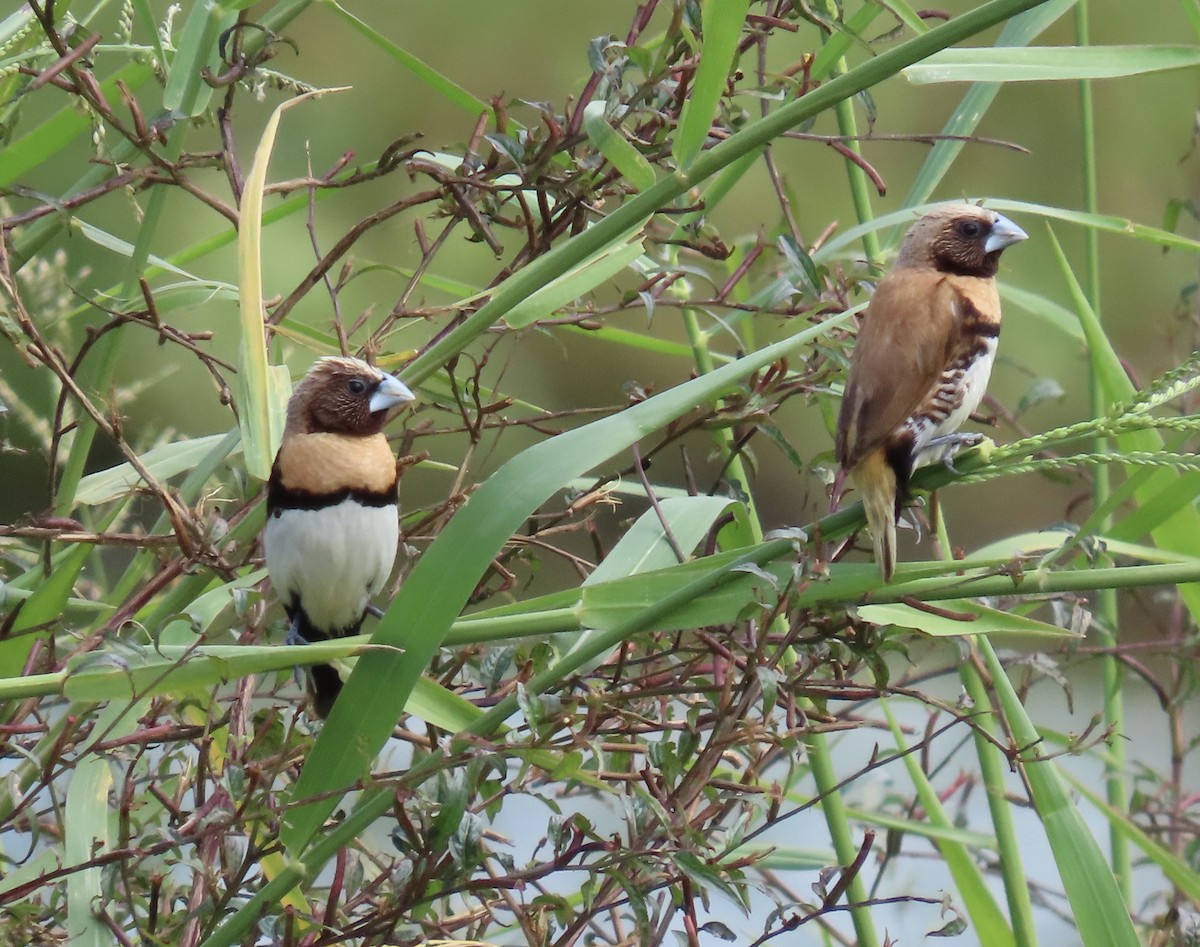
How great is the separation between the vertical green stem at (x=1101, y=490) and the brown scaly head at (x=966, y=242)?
92 mm

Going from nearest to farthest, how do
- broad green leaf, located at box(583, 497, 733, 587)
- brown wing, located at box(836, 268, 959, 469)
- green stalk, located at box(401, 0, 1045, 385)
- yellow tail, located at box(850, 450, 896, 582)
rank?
green stalk, located at box(401, 0, 1045, 385), yellow tail, located at box(850, 450, 896, 582), broad green leaf, located at box(583, 497, 733, 587), brown wing, located at box(836, 268, 959, 469)

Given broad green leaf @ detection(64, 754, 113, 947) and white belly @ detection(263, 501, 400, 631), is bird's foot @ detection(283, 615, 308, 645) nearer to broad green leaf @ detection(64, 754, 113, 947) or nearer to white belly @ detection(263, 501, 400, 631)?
white belly @ detection(263, 501, 400, 631)

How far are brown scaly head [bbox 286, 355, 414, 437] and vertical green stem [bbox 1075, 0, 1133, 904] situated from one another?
2.26 feet

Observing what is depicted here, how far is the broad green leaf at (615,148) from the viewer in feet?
3.12

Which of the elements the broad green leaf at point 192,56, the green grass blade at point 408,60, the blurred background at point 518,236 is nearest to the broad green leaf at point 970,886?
the green grass blade at point 408,60

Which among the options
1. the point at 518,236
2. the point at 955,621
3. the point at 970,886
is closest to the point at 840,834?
the point at 970,886

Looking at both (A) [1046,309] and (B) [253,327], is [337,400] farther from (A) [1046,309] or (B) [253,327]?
(A) [1046,309]

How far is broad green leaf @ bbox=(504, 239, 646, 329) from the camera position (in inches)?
40.2

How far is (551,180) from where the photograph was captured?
1129mm

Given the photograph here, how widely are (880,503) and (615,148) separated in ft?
1.14

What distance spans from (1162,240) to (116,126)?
87cm

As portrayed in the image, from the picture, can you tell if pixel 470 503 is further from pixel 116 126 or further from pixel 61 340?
pixel 61 340

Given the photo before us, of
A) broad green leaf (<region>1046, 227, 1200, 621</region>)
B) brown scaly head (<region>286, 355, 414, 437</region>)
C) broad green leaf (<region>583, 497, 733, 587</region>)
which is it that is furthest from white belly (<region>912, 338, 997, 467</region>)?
brown scaly head (<region>286, 355, 414, 437</region>)

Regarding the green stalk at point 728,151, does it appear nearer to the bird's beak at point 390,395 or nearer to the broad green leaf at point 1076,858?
the bird's beak at point 390,395
